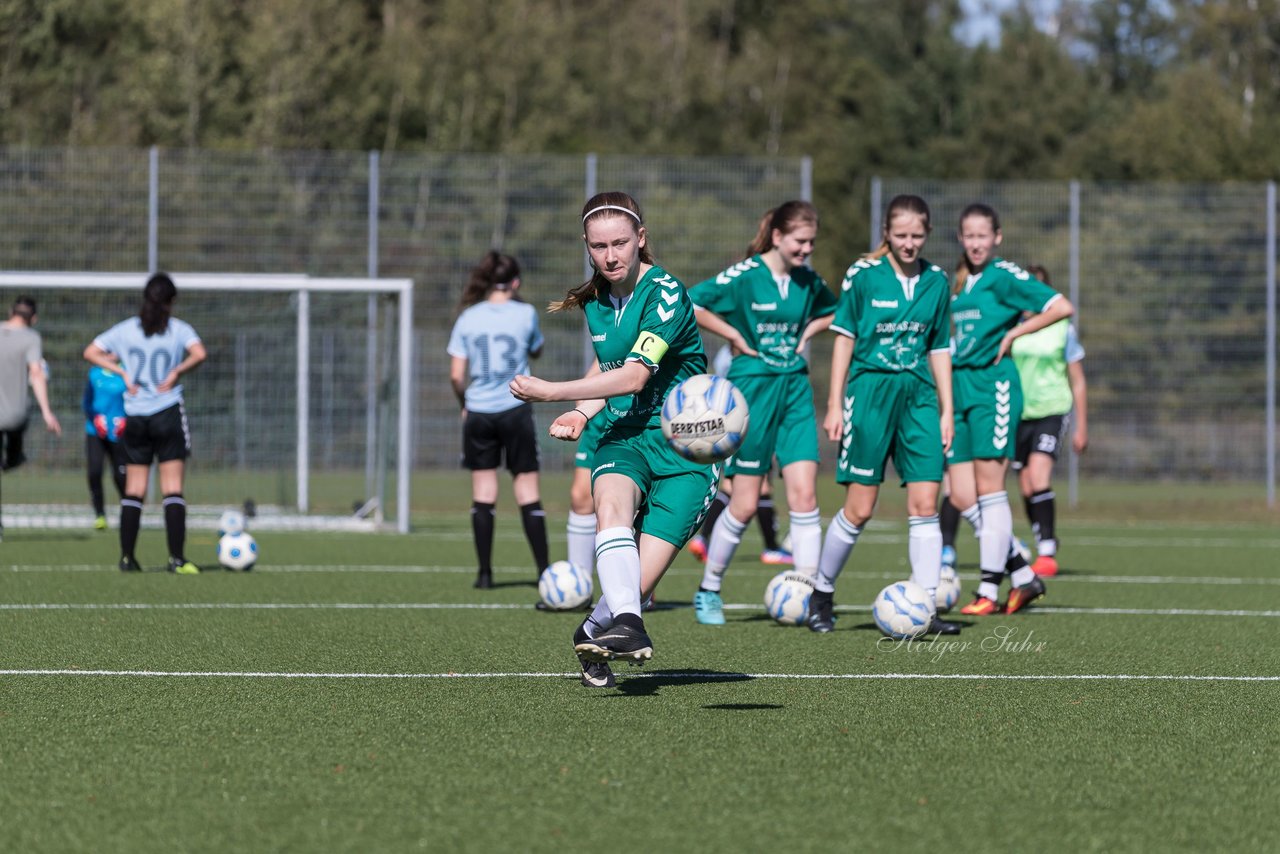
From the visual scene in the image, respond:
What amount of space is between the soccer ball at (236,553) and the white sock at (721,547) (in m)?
4.01

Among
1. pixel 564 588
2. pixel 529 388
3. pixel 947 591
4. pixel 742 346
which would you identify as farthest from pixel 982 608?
pixel 529 388

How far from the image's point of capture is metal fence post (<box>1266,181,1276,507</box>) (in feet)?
67.7

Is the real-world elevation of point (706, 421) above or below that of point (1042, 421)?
above

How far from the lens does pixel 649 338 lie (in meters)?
5.98

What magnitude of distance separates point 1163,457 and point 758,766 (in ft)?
55.5

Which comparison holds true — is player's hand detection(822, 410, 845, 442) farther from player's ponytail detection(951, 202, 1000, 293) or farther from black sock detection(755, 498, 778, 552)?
black sock detection(755, 498, 778, 552)

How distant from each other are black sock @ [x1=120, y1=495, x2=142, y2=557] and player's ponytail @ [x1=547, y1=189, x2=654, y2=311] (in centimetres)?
615

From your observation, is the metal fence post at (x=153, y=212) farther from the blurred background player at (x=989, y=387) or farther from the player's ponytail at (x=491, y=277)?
the blurred background player at (x=989, y=387)

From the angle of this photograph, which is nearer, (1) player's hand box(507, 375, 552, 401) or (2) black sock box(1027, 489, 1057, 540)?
(1) player's hand box(507, 375, 552, 401)

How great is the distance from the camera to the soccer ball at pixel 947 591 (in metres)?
9.14

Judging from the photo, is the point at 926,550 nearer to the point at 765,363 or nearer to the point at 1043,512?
the point at 765,363

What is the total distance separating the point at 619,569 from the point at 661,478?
1.38ft

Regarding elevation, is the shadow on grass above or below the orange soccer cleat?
above
